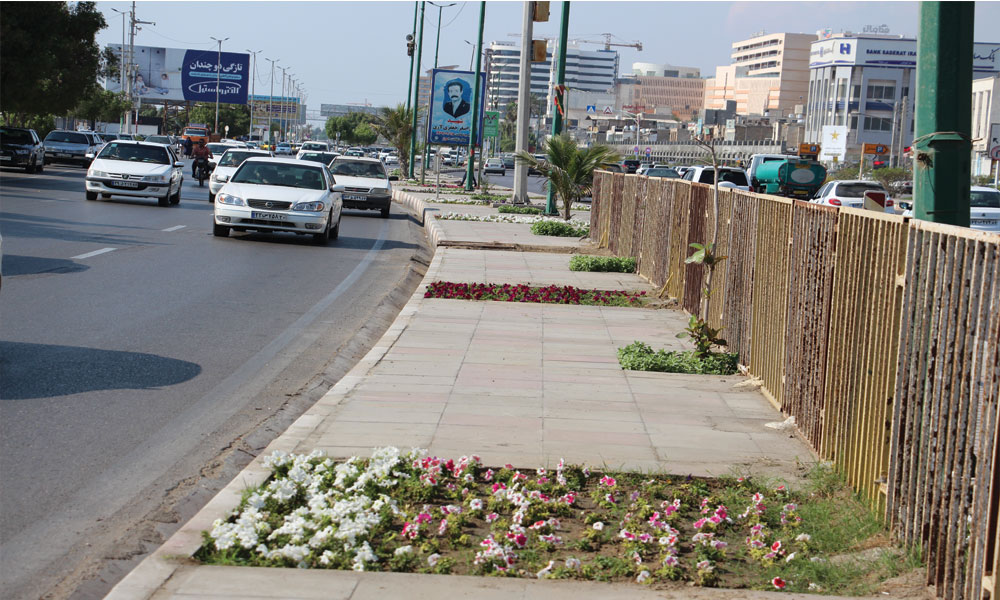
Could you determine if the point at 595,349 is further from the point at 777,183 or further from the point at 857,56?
the point at 857,56

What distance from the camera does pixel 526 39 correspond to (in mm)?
35750

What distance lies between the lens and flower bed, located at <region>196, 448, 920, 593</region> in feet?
15.6

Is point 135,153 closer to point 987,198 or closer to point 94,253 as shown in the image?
point 94,253

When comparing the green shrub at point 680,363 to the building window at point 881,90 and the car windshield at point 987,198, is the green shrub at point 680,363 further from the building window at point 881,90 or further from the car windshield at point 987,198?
the building window at point 881,90

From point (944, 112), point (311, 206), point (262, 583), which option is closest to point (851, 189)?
point (311, 206)

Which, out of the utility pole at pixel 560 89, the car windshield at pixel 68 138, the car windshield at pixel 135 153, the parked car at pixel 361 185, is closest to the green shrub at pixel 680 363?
the parked car at pixel 361 185

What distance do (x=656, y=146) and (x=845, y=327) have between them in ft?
464

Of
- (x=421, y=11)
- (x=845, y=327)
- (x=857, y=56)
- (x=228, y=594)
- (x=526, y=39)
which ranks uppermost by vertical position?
(x=857, y=56)

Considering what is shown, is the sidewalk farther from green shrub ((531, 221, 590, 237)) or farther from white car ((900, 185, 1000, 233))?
white car ((900, 185, 1000, 233))

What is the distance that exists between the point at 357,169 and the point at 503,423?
2676cm

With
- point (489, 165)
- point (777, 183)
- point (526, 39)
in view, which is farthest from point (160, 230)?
point (489, 165)

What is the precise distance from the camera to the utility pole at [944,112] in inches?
230

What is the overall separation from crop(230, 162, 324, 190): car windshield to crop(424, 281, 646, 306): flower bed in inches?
293

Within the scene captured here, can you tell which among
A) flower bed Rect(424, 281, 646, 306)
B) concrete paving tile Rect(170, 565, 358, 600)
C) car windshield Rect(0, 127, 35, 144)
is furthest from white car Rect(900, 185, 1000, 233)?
car windshield Rect(0, 127, 35, 144)
